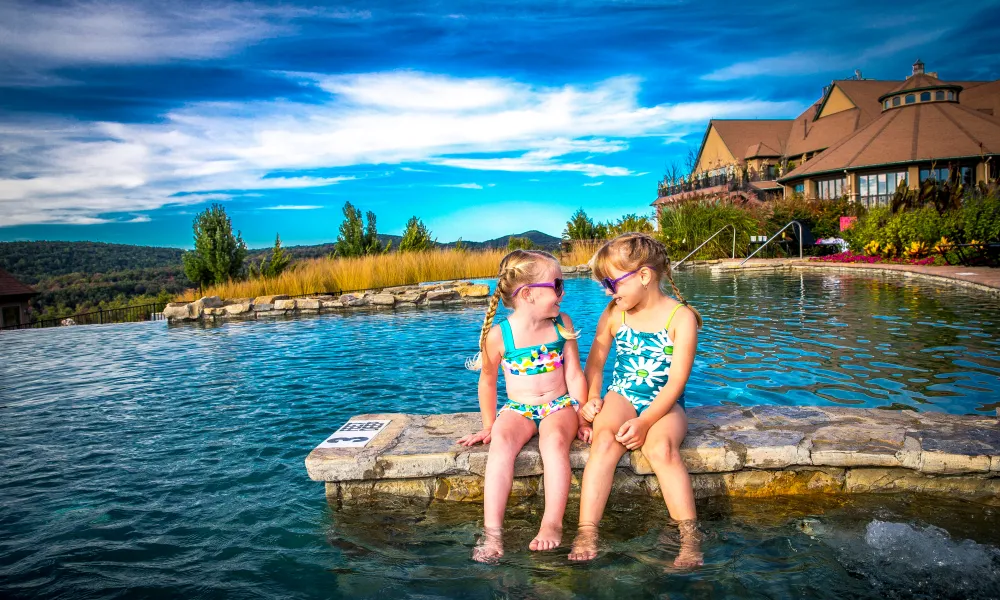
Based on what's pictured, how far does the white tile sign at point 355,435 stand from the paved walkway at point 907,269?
1061 cm

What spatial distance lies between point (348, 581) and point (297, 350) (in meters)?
6.58

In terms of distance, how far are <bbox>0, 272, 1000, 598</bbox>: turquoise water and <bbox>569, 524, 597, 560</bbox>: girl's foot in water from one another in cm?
6

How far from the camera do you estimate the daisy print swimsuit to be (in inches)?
123

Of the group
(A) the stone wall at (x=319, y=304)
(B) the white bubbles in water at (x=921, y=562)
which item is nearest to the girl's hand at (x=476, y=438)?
(B) the white bubbles in water at (x=921, y=562)

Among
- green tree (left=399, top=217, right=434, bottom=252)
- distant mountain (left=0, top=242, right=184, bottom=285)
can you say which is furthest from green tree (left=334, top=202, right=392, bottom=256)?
distant mountain (left=0, top=242, right=184, bottom=285)

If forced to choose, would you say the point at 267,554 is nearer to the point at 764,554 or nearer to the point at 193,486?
the point at 193,486

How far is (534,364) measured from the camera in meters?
3.21

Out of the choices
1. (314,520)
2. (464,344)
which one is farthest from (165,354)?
(314,520)

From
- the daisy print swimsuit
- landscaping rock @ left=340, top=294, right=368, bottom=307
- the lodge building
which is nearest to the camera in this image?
the daisy print swimsuit

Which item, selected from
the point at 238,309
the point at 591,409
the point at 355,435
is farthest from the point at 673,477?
the point at 238,309

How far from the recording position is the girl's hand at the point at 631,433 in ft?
9.08

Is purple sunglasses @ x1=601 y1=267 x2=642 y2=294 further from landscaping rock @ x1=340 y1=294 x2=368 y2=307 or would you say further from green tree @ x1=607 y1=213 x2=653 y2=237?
green tree @ x1=607 y1=213 x2=653 y2=237

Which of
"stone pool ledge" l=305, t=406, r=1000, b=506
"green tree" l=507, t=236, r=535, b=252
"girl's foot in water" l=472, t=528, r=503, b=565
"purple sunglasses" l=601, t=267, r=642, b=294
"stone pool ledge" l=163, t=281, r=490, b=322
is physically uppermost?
"green tree" l=507, t=236, r=535, b=252

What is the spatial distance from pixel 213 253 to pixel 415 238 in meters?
7.43
